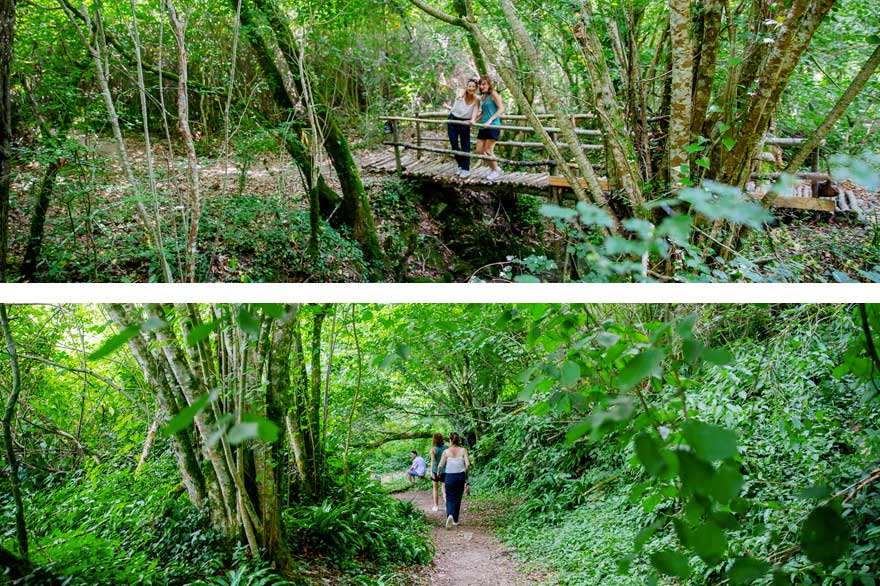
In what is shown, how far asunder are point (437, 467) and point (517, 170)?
1.52m

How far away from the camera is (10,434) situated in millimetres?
1359

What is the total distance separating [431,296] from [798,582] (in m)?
1.22

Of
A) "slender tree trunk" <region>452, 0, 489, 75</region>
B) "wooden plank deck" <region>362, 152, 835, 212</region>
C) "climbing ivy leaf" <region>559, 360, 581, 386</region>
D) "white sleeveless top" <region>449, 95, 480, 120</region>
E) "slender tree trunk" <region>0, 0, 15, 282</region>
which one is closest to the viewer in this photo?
"climbing ivy leaf" <region>559, 360, 581, 386</region>

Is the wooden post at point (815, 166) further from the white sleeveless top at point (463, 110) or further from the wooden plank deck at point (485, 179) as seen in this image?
the white sleeveless top at point (463, 110)

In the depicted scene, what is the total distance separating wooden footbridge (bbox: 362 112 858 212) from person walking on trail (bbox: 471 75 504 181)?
0.05 m

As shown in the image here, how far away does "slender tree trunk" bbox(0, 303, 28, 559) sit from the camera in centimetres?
131

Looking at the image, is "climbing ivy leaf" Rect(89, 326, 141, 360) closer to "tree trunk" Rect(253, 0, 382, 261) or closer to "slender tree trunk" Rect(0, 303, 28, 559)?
"slender tree trunk" Rect(0, 303, 28, 559)

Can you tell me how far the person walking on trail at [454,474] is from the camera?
227 cm

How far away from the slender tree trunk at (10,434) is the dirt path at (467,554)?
1.05 m

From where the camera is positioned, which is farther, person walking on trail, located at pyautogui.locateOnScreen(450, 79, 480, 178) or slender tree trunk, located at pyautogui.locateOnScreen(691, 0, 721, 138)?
person walking on trail, located at pyautogui.locateOnScreen(450, 79, 480, 178)

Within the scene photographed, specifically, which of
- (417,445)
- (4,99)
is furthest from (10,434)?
(417,445)

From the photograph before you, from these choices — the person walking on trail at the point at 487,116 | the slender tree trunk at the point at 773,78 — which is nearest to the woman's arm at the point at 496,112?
the person walking on trail at the point at 487,116

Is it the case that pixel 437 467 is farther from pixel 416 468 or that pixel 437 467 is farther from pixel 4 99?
pixel 4 99

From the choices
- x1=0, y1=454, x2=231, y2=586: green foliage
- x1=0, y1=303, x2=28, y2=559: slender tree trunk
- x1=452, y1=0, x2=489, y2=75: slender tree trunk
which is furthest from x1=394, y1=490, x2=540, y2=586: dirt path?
x1=452, y1=0, x2=489, y2=75: slender tree trunk
